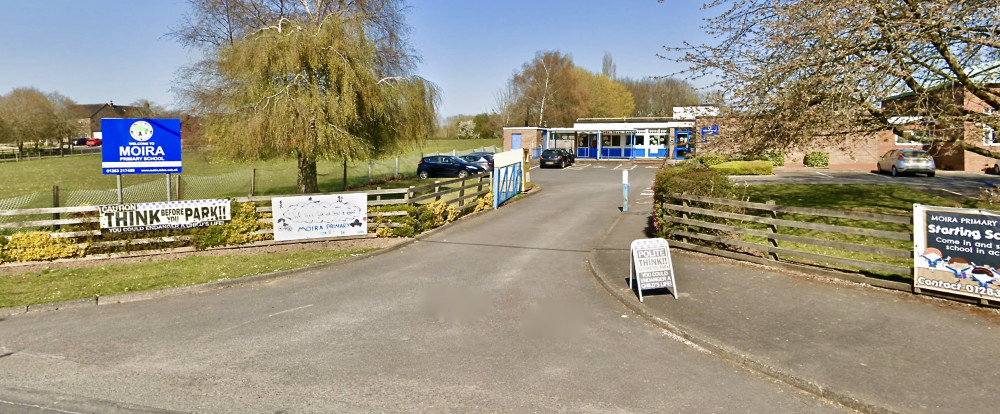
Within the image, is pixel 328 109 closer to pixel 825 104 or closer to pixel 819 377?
pixel 825 104

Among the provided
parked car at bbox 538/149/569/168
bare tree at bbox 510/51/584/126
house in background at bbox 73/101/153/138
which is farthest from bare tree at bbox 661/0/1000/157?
house in background at bbox 73/101/153/138

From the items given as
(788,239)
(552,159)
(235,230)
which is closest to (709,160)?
(552,159)

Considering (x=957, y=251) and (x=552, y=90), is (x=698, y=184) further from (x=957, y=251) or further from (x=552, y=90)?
(x=552, y=90)

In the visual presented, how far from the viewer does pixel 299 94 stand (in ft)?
58.5

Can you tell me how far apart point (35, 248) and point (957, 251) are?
52.8 ft

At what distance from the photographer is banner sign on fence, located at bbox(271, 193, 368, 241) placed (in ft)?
44.4

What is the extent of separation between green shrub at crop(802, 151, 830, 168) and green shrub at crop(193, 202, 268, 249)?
1282 inches

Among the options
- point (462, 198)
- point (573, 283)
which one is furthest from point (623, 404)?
point (462, 198)

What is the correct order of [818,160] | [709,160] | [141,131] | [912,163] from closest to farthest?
[141,131] → [912,163] → [709,160] → [818,160]

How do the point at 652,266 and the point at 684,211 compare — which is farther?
the point at 684,211

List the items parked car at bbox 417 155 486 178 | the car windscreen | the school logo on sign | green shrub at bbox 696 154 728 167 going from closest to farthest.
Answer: the school logo on sign → the car windscreen → green shrub at bbox 696 154 728 167 → parked car at bbox 417 155 486 178

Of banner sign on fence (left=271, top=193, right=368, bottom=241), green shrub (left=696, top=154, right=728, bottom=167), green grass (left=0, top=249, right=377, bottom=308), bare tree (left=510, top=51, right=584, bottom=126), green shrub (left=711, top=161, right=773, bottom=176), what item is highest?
bare tree (left=510, top=51, right=584, bottom=126)

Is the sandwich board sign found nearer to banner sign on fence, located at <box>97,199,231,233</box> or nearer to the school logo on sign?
banner sign on fence, located at <box>97,199,231,233</box>

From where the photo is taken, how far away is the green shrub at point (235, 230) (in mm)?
13102
